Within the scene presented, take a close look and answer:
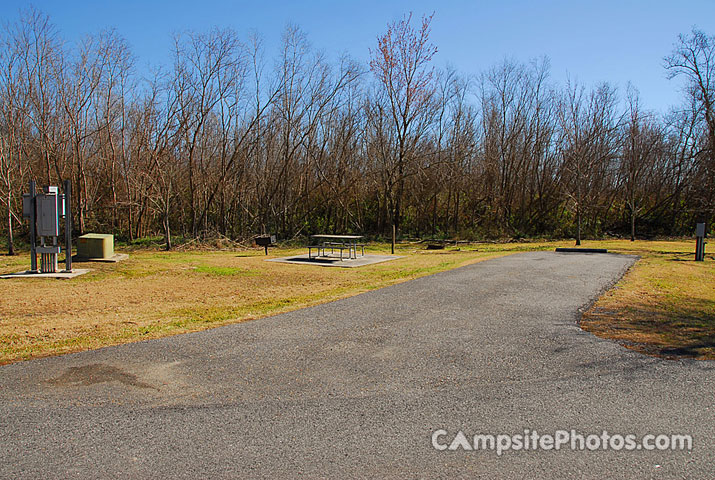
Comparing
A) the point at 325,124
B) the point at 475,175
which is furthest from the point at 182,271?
the point at 475,175

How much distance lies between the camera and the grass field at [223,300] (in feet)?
16.9

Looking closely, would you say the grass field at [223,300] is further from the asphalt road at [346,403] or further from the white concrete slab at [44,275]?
the asphalt road at [346,403]

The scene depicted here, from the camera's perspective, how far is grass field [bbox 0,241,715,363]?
5160mm

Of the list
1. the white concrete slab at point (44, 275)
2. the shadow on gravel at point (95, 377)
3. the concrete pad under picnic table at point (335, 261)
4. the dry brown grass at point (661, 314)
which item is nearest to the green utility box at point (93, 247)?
the white concrete slab at point (44, 275)

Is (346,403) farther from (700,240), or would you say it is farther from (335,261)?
(700,240)

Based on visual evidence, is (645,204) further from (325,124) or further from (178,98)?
(178,98)

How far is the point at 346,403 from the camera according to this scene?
3318 millimetres

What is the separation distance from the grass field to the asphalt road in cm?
66

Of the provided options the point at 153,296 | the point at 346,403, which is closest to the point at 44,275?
the point at 153,296

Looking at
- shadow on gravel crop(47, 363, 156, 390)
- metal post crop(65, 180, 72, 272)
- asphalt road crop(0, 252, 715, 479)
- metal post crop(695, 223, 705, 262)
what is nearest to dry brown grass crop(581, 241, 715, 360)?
asphalt road crop(0, 252, 715, 479)

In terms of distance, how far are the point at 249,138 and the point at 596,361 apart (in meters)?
18.7

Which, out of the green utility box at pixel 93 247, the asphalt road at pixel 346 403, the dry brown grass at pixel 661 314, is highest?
the green utility box at pixel 93 247

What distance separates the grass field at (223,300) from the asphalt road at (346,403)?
66 cm

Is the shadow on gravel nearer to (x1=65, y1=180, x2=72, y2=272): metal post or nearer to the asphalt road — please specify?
the asphalt road
